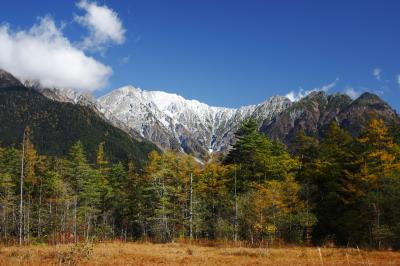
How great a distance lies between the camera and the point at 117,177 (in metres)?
73.1

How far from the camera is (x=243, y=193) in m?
54.3

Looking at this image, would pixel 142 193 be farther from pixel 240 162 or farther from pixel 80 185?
pixel 240 162

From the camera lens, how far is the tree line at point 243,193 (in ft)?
133

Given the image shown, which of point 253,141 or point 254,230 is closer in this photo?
point 254,230

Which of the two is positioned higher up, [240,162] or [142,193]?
[240,162]

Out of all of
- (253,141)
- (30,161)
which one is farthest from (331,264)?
(30,161)

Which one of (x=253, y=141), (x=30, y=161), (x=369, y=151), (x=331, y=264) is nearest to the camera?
(x=331, y=264)

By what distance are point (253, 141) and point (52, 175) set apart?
3096cm

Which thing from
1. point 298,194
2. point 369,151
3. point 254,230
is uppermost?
point 369,151

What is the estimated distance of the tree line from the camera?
40406 millimetres

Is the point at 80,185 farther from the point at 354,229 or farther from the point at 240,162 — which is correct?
the point at 354,229

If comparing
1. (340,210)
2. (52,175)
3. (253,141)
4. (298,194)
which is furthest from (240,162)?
(52,175)

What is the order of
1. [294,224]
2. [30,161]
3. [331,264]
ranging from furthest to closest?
[30,161] → [294,224] → [331,264]

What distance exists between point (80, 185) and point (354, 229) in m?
37.3
